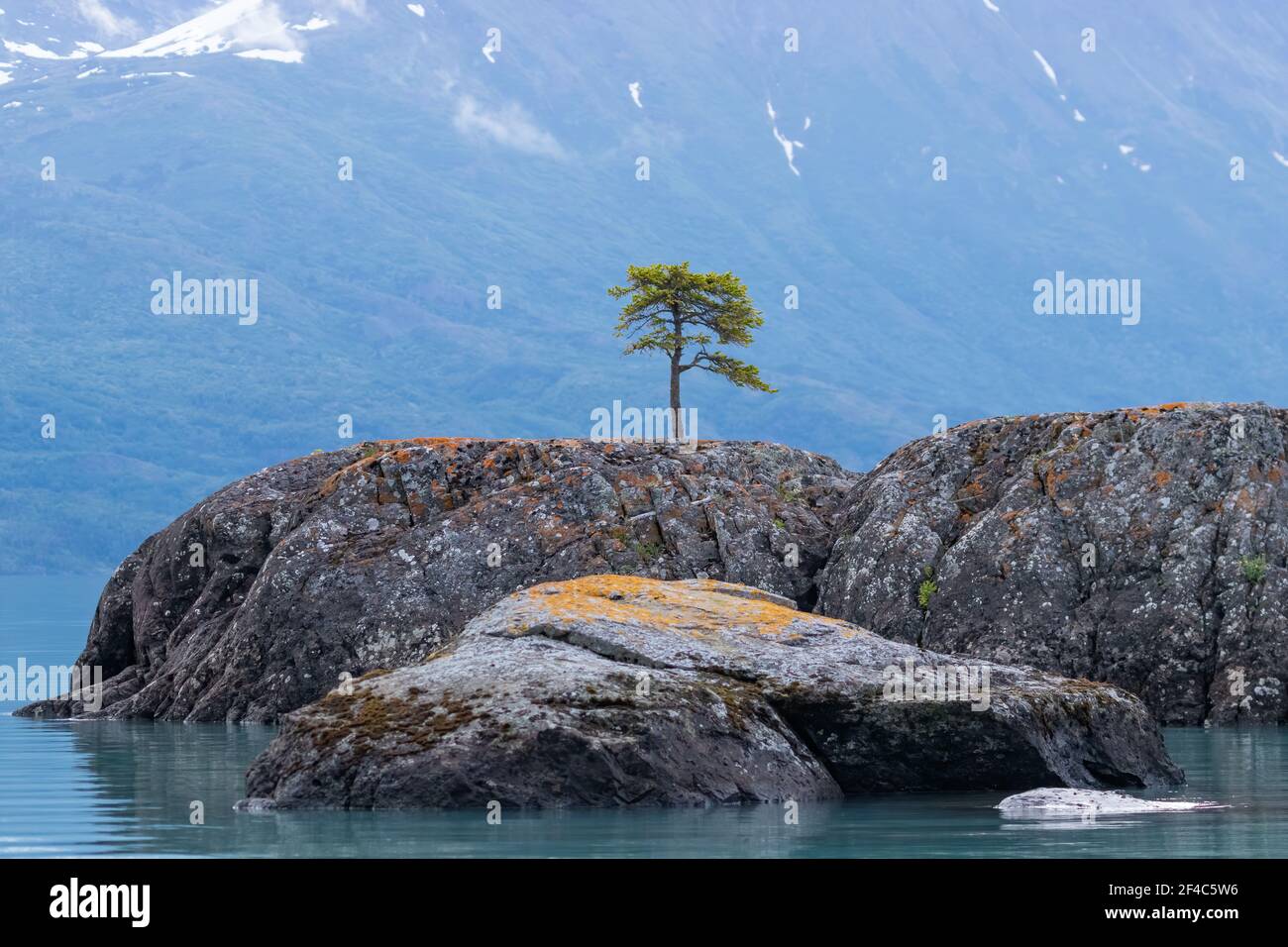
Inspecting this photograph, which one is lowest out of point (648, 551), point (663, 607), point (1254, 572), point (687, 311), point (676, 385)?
point (663, 607)

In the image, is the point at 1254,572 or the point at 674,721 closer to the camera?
the point at 674,721

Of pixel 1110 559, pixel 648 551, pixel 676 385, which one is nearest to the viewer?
pixel 1110 559

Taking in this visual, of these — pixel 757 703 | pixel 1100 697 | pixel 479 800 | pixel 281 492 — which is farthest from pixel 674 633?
pixel 281 492

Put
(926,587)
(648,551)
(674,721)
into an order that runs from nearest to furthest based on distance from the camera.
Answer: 1. (674,721)
2. (926,587)
3. (648,551)

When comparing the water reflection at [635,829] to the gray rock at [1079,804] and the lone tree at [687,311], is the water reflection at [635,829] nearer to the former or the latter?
the gray rock at [1079,804]

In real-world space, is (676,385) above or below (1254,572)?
above

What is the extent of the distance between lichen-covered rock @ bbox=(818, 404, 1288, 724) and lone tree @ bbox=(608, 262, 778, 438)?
12114 mm

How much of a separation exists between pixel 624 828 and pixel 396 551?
70.1 feet

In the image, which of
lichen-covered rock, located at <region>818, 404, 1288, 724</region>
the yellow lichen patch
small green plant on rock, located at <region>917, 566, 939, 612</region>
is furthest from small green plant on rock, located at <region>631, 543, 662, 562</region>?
the yellow lichen patch

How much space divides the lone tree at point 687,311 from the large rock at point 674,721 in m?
26.1

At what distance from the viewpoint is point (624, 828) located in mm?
19844

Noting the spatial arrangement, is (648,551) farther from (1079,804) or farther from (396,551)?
(1079,804)

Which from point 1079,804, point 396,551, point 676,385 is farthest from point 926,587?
point 1079,804

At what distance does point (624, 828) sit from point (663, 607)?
235 inches
